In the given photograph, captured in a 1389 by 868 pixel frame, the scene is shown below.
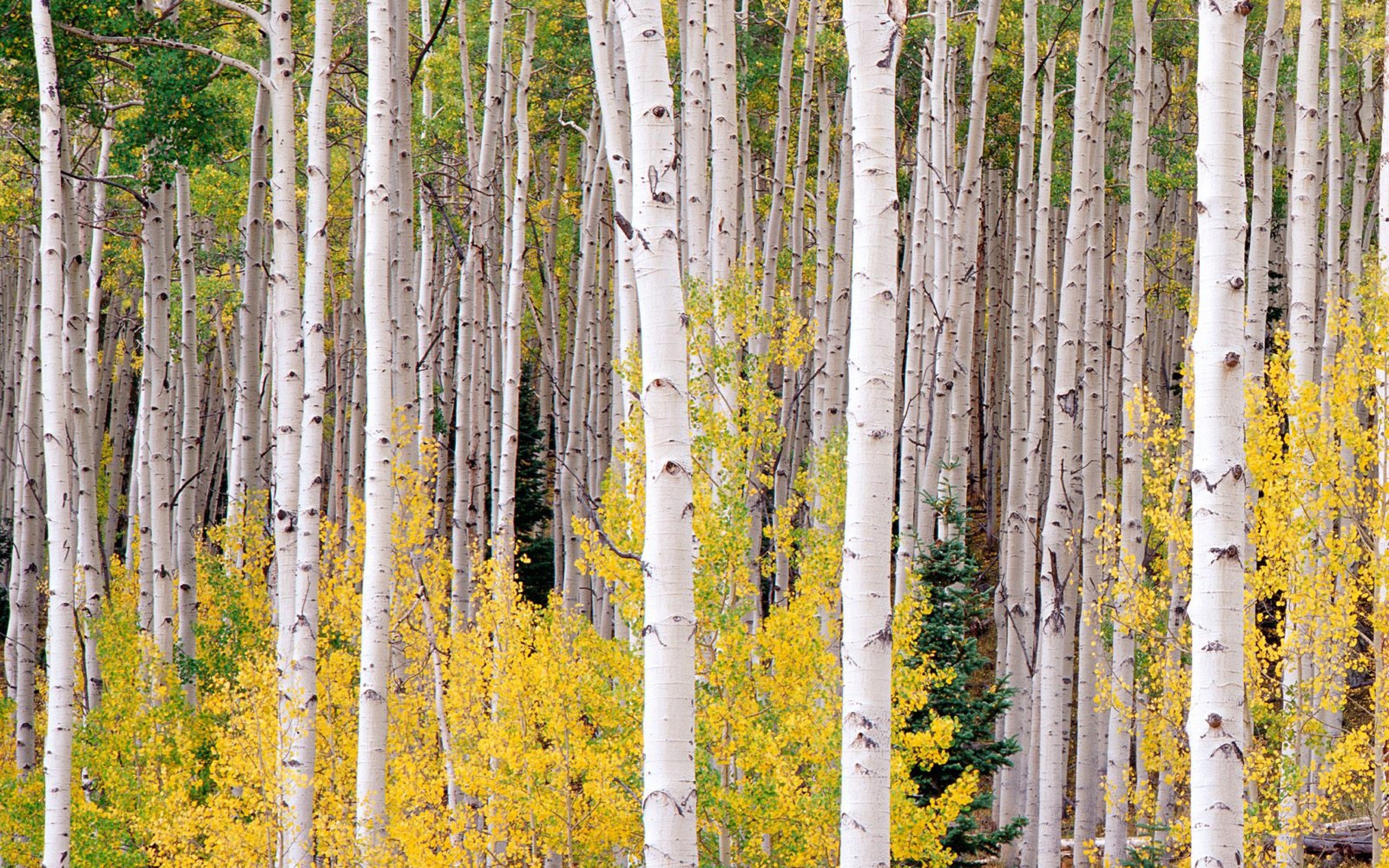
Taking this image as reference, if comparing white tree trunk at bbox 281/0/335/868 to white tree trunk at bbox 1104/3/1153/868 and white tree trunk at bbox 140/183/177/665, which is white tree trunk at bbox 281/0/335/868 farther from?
white tree trunk at bbox 1104/3/1153/868

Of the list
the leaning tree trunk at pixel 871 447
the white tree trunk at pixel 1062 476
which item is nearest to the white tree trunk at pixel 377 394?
the leaning tree trunk at pixel 871 447

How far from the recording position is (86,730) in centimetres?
1411

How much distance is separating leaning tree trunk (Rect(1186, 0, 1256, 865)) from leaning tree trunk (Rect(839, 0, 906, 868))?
110 cm

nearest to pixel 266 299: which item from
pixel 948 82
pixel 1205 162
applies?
pixel 948 82

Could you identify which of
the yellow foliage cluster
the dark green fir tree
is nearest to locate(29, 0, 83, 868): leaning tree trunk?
the yellow foliage cluster

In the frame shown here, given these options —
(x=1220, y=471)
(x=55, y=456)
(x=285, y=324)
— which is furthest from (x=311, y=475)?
(x=1220, y=471)

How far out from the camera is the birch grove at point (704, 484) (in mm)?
5168

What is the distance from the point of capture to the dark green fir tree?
12.3m

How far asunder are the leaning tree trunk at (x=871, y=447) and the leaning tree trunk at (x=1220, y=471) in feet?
3.60

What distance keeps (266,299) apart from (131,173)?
1486 cm

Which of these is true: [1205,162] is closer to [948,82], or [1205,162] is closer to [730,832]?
[730,832]

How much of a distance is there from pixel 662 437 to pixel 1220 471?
2.02 meters

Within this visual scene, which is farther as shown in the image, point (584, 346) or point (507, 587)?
point (584, 346)

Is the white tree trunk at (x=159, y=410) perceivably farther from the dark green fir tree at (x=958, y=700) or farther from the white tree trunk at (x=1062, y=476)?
the white tree trunk at (x=1062, y=476)
